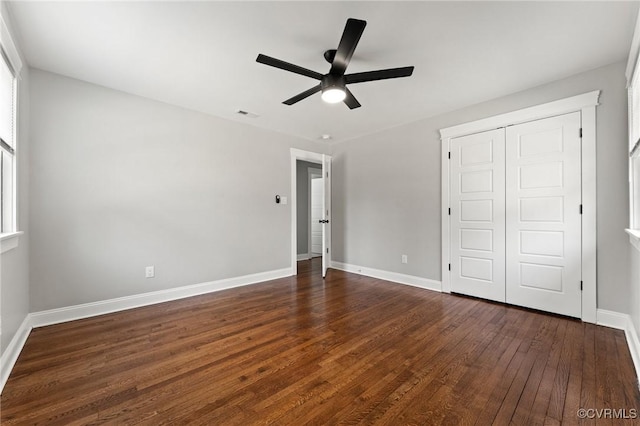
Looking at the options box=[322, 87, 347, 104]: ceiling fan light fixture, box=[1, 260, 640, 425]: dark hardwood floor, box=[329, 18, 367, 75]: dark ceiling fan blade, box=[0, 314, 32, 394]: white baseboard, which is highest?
box=[329, 18, 367, 75]: dark ceiling fan blade

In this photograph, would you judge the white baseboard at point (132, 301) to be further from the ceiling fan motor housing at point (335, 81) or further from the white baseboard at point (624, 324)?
the white baseboard at point (624, 324)

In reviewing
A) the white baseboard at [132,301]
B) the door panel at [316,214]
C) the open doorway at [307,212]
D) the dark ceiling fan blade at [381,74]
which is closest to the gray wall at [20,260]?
the white baseboard at [132,301]

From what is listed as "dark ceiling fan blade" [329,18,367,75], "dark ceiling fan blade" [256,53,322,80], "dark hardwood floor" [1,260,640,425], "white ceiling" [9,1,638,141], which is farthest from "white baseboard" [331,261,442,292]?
"dark ceiling fan blade" [256,53,322,80]

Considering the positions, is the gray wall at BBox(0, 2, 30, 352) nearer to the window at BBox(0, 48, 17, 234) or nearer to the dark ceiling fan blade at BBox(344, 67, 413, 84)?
the window at BBox(0, 48, 17, 234)

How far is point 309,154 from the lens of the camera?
4.98 m

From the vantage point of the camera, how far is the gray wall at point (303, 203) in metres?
6.60

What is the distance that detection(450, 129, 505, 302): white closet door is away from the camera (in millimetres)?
3264

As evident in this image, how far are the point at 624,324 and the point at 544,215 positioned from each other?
1165 millimetres

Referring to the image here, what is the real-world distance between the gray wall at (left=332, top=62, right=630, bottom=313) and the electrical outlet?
3.12 meters

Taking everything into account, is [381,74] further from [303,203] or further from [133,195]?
[303,203]

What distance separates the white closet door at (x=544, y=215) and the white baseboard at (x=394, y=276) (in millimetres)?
927

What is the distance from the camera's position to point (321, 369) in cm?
189

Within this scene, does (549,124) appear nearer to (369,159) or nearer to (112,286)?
(369,159)

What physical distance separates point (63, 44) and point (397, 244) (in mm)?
4400
